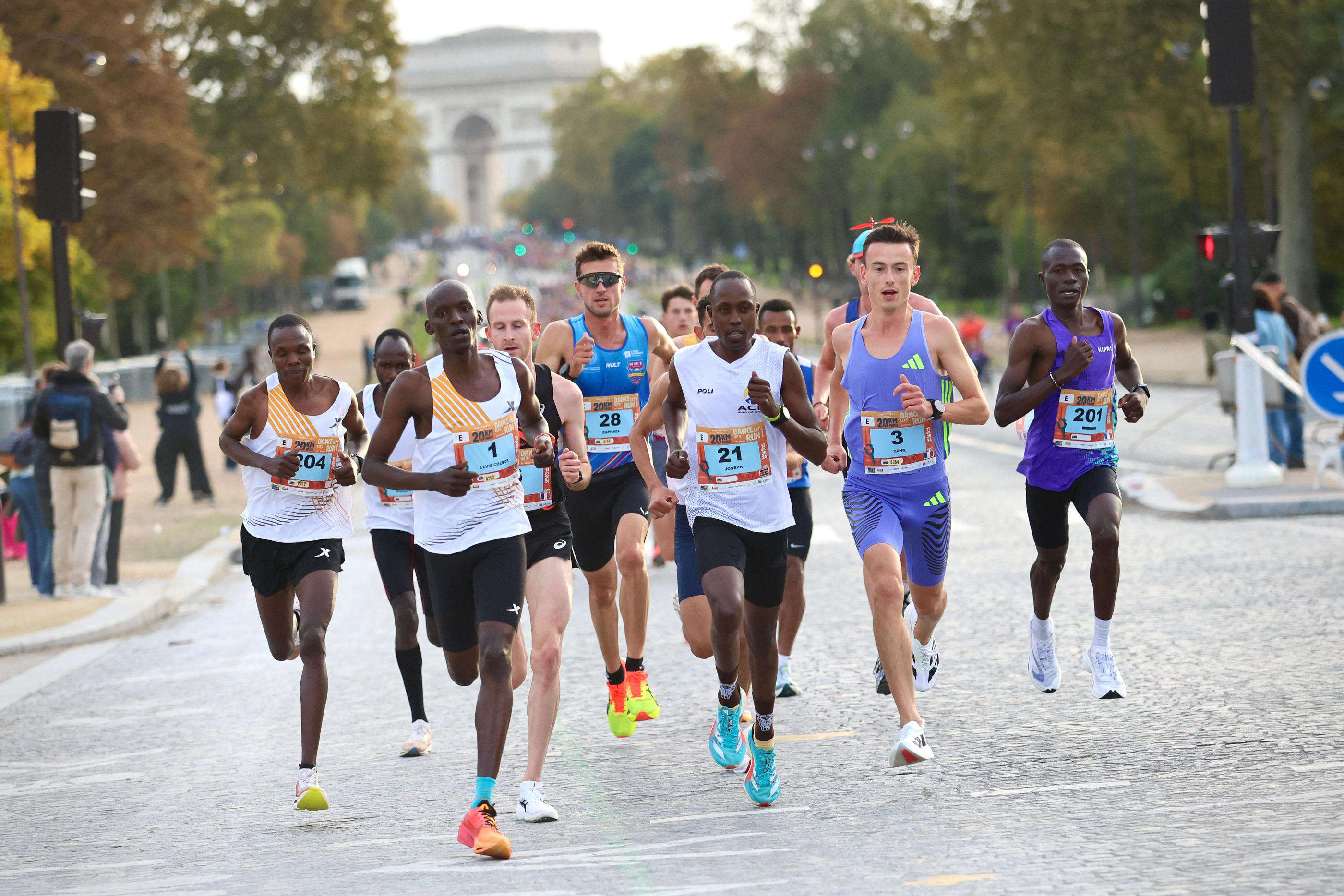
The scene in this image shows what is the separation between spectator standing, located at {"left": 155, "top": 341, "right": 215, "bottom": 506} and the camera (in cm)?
2306

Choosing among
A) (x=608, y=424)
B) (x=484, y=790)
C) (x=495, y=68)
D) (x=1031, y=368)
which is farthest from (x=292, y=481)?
(x=495, y=68)

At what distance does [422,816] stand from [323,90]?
164 feet

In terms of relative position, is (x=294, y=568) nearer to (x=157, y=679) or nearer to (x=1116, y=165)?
(x=157, y=679)

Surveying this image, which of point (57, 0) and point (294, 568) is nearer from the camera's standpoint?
point (294, 568)

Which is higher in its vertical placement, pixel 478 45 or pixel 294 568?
pixel 478 45

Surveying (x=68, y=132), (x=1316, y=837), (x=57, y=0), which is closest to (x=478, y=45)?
(x=57, y=0)

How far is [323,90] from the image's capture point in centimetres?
5450

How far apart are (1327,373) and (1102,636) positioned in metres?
6.18

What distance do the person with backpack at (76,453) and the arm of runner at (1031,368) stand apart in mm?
8341

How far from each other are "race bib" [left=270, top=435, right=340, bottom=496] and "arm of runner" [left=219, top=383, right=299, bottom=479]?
0.16ft

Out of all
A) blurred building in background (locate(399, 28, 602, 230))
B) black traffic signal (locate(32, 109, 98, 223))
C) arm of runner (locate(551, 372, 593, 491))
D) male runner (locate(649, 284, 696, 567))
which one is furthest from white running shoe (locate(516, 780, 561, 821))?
blurred building in background (locate(399, 28, 602, 230))

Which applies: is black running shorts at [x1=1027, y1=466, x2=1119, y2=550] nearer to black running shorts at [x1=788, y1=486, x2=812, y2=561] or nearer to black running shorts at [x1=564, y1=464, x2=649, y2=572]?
black running shorts at [x1=788, y1=486, x2=812, y2=561]

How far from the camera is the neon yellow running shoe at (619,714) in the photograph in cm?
806

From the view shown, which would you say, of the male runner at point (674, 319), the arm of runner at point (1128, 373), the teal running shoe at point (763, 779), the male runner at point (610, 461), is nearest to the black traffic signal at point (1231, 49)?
the male runner at point (674, 319)
